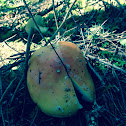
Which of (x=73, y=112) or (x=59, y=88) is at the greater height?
(x=59, y=88)

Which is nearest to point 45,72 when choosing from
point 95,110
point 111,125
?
point 95,110

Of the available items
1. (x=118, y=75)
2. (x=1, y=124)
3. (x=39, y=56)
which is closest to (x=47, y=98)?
(x=39, y=56)

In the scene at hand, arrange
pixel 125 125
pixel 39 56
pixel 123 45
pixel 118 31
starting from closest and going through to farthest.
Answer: pixel 125 125 < pixel 39 56 < pixel 123 45 < pixel 118 31

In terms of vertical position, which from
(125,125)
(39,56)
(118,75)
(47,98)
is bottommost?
(125,125)

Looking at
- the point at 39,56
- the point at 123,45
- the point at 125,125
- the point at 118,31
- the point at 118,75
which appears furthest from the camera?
the point at 118,31

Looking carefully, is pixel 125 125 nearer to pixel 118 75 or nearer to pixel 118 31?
pixel 118 75

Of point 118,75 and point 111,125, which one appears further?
point 118,75

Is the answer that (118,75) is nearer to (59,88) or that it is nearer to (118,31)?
(59,88)
